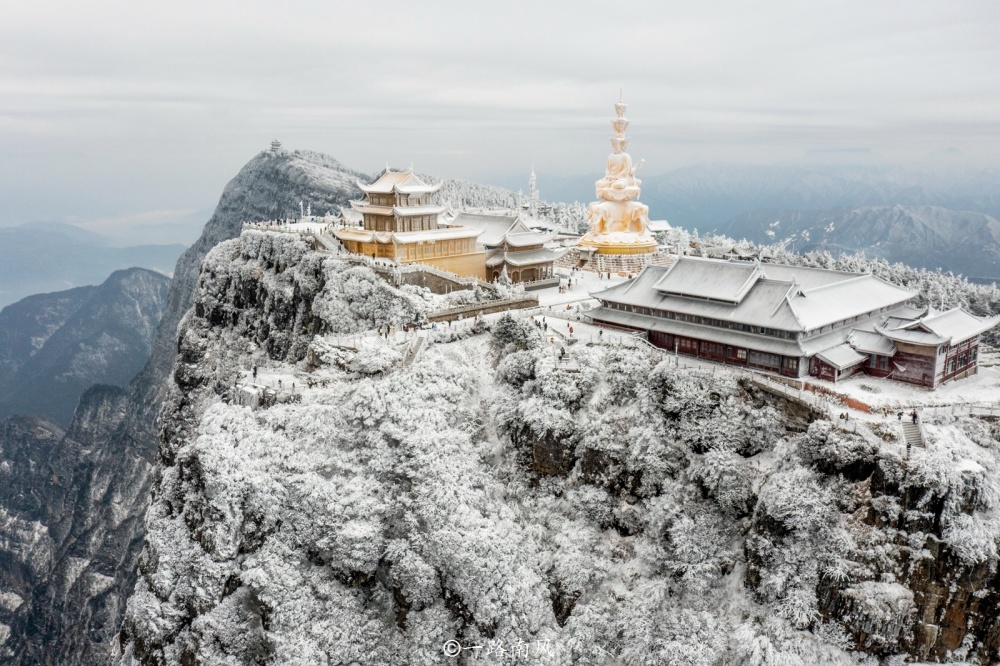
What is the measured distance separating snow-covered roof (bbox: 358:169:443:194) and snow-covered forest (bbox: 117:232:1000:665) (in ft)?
63.5

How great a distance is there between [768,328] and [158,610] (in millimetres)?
28675

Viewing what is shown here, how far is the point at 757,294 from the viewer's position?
33.8m

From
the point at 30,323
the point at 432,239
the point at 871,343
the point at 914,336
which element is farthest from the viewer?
the point at 30,323

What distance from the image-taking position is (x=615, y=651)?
2661cm

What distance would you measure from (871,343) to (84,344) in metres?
149

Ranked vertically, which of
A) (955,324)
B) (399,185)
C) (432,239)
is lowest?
(955,324)

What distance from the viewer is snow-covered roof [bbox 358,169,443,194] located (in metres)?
52.0

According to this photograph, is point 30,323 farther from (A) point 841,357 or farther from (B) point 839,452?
(B) point 839,452

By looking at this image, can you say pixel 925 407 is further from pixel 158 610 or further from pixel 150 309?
pixel 150 309

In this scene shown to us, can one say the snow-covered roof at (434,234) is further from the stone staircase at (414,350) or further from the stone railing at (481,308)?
the stone staircase at (414,350)

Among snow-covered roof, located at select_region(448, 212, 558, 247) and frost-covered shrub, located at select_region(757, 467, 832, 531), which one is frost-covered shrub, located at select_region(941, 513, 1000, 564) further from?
snow-covered roof, located at select_region(448, 212, 558, 247)

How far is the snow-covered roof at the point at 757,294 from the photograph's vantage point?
32.3 meters

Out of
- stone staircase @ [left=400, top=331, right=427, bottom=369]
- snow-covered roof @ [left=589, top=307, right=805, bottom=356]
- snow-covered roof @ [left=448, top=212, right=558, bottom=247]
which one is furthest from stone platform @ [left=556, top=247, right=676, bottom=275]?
stone staircase @ [left=400, top=331, right=427, bottom=369]

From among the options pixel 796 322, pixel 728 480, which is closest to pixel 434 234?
pixel 796 322
